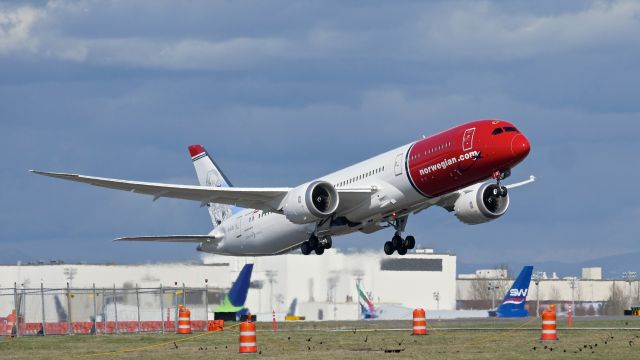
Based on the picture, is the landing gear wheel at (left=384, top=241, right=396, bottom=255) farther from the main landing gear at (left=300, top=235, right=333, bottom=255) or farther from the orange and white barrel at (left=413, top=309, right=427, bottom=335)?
the orange and white barrel at (left=413, top=309, right=427, bottom=335)

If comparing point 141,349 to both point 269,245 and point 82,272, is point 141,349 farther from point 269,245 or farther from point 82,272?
point 82,272

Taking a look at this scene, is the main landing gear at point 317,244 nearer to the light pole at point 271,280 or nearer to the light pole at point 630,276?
the light pole at point 271,280

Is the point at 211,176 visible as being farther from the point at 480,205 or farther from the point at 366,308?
the point at 480,205

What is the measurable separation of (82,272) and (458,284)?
9154cm

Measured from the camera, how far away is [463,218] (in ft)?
191

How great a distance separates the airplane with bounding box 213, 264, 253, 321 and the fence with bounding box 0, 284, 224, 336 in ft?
18.9

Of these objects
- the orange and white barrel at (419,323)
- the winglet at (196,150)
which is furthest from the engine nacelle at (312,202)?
the winglet at (196,150)

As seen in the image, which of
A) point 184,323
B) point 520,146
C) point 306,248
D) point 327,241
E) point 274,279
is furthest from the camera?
point 274,279

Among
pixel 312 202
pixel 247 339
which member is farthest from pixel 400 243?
pixel 247 339

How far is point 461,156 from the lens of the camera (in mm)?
50094

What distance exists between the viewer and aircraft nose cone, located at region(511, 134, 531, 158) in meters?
49.1

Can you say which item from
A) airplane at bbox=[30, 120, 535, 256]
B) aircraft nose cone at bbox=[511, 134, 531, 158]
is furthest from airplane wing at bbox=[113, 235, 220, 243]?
aircraft nose cone at bbox=[511, 134, 531, 158]

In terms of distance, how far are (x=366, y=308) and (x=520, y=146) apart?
37.0 m

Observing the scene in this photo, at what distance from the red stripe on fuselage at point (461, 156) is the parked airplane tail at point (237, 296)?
2076 cm
